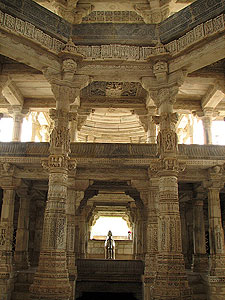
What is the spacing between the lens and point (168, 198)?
7414 mm

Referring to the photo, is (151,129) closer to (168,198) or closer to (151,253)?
(151,253)

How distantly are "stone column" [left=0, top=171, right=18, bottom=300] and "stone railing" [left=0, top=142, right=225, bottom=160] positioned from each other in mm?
1117

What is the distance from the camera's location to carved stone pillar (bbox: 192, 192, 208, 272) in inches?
486

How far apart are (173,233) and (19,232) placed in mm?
7613

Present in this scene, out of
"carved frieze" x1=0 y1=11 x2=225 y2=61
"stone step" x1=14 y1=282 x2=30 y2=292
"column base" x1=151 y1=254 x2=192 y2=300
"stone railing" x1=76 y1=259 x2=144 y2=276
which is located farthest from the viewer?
"stone railing" x1=76 y1=259 x2=144 y2=276

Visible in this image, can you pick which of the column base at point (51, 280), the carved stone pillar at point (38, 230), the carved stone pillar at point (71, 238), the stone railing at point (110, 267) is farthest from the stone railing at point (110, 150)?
the carved stone pillar at point (38, 230)

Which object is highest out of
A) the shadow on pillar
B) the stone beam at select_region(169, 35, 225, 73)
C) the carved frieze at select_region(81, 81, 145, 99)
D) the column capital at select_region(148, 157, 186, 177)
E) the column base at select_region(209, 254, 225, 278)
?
the carved frieze at select_region(81, 81, 145, 99)

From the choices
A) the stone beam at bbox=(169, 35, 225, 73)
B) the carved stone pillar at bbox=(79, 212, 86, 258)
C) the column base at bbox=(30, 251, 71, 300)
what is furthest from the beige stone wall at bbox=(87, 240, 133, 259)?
the stone beam at bbox=(169, 35, 225, 73)

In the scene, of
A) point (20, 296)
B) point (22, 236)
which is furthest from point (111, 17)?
point (20, 296)

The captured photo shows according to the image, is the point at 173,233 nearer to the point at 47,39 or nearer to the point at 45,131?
the point at 47,39

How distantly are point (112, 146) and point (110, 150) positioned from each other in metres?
0.19

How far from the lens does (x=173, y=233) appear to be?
23.6 feet

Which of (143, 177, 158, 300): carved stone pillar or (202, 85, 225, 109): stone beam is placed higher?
(202, 85, 225, 109): stone beam

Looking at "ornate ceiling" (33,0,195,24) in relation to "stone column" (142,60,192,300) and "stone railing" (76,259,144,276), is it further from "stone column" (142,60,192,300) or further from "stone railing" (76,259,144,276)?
"stone railing" (76,259,144,276)
